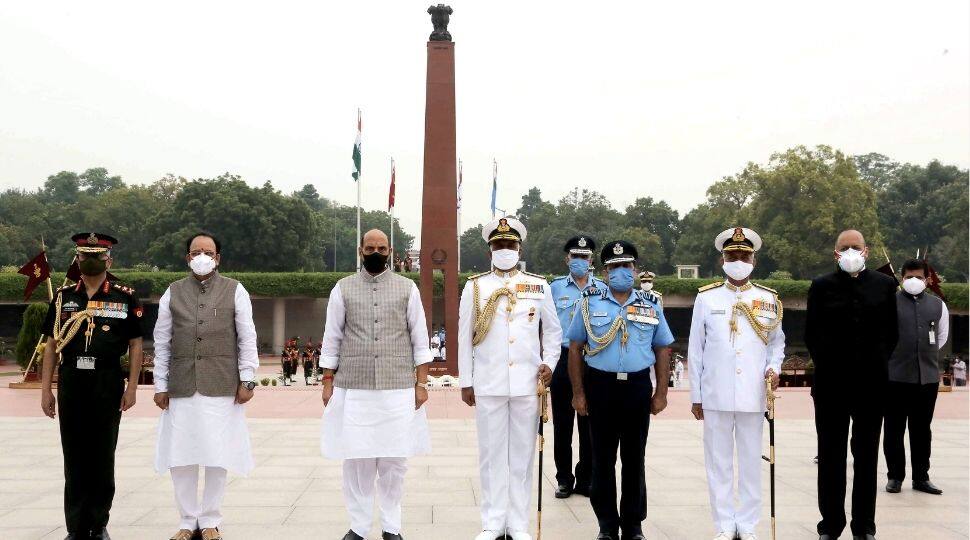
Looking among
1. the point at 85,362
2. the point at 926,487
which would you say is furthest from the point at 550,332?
the point at 926,487

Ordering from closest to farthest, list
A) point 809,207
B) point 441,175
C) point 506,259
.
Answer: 1. point 506,259
2. point 441,175
3. point 809,207

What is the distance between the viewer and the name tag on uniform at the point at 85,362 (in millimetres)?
4098

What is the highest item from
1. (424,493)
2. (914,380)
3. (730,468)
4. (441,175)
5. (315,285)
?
(441,175)

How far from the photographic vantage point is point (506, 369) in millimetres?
4145

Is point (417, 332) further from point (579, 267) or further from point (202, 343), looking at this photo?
point (579, 267)

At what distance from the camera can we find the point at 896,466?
5602 mm

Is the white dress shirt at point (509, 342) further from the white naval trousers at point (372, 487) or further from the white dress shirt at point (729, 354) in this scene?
the white dress shirt at point (729, 354)

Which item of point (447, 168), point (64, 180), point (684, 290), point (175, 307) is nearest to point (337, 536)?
point (175, 307)

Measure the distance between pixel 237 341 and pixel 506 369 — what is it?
Result: 1.44m

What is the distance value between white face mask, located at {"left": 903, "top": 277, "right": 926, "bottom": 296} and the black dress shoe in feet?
4.40

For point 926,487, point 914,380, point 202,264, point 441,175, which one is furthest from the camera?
point 441,175

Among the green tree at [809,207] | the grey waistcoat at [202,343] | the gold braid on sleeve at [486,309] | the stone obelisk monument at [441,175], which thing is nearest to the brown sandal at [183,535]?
the grey waistcoat at [202,343]

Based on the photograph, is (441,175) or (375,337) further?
(441,175)

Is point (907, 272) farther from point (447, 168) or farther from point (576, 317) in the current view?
point (447, 168)
